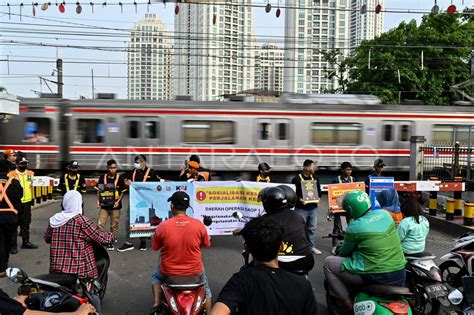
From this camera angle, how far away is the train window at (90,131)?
17031 mm

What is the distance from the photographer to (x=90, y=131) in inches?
672

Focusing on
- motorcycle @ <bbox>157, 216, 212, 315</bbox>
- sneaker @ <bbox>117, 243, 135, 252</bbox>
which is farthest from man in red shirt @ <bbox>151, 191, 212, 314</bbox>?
sneaker @ <bbox>117, 243, 135, 252</bbox>

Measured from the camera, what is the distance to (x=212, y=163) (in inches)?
680

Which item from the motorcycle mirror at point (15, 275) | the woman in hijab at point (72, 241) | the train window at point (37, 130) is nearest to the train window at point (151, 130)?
the train window at point (37, 130)

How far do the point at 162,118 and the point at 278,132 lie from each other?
453cm

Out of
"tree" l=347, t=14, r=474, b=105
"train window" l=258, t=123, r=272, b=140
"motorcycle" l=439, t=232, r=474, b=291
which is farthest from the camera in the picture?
"tree" l=347, t=14, r=474, b=105

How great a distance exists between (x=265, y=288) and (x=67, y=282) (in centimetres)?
273

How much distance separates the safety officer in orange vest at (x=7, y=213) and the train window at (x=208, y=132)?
33.8 ft

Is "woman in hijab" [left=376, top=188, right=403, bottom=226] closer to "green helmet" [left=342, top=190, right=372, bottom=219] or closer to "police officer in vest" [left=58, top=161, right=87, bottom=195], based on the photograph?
"green helmet" [left=342, top=190, right=372, bottom=219]

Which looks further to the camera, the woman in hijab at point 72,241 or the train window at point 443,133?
the train window at point 443,133

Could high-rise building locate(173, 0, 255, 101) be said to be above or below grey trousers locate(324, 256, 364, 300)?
above

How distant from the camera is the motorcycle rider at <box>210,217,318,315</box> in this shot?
2496 mm

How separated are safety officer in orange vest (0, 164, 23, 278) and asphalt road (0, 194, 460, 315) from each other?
38cm

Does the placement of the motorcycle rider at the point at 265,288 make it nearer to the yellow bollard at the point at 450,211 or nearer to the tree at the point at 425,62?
the yellow bollard at the point at 450,211
